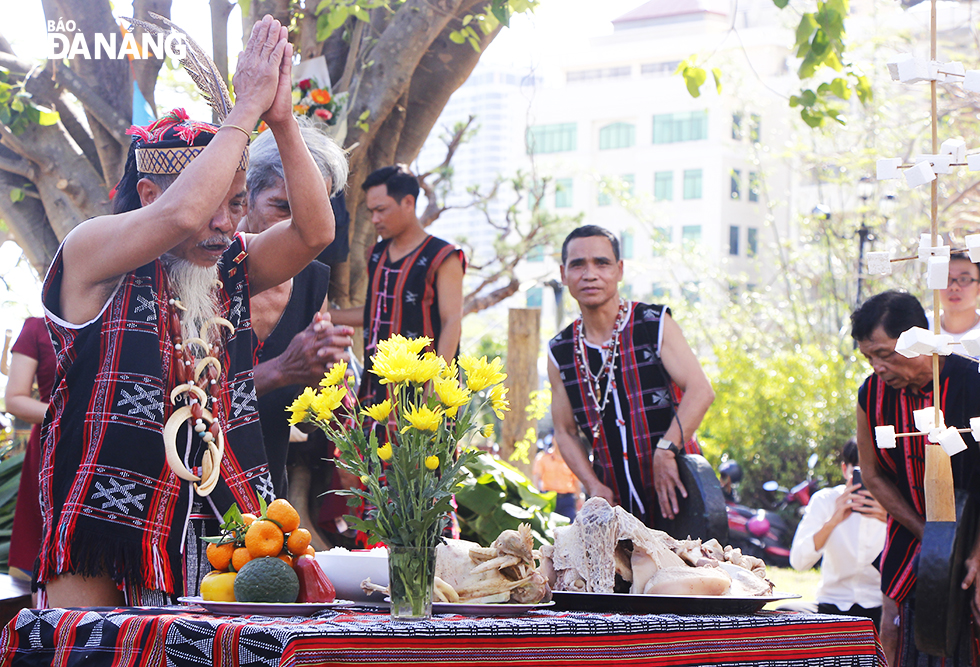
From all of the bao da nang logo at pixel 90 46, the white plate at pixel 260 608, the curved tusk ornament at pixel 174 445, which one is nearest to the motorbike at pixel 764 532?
the bao da nang logo at pixel 90 46

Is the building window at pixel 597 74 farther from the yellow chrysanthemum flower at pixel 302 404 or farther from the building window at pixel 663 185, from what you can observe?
the yellow chrysanthemum flower at pixel 302 404

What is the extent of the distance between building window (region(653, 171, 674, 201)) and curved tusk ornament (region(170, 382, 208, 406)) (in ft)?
122

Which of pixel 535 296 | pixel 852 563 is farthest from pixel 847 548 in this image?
pixel 535 296

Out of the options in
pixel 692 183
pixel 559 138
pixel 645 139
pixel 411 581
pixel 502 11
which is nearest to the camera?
pixel 411 581

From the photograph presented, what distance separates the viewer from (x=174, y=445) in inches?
94.5

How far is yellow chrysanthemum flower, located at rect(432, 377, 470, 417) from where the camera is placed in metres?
1.79

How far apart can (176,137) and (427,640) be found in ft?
4.88

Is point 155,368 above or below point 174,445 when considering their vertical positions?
above

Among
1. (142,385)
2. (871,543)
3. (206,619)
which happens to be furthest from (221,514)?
(871,543)

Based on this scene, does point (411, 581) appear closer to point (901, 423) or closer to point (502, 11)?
point (901, 423)

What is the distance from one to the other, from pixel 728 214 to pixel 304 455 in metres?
33.7

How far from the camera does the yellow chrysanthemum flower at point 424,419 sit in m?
1.75

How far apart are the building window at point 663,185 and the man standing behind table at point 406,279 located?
3492 centimetres

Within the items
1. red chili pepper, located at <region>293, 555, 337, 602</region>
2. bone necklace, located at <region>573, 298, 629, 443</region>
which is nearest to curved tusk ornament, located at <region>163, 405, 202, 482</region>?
red chili pepper, located at <region>293, 555, 337, 602</region>
